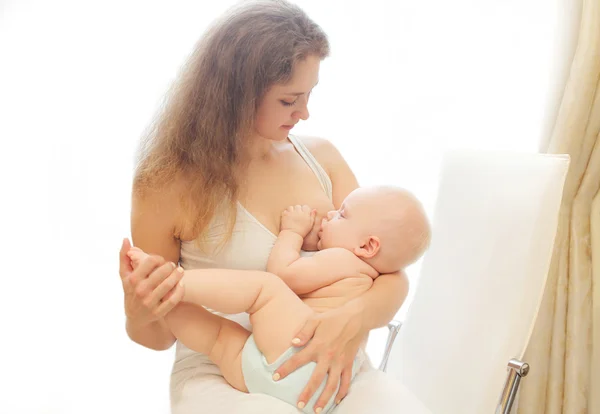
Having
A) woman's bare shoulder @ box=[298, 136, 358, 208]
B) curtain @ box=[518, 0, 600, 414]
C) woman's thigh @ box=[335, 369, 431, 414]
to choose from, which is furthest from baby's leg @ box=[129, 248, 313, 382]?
curtain @ box=[518, 0, 600, 414]

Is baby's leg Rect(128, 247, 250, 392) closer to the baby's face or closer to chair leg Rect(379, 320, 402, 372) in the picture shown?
the baby's face

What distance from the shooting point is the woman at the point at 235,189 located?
138cm

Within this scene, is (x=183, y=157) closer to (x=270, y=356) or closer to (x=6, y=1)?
(x=270, y=356)

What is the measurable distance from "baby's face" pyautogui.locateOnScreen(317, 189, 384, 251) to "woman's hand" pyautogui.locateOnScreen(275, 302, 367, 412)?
0.51ft

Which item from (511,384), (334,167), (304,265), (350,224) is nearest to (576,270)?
(511,384)

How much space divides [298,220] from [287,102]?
0.29 meters

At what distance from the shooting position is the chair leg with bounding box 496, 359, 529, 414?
4.77 ft

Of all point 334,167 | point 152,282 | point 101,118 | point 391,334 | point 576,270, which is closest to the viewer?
point 152,282

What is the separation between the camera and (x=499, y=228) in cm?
162

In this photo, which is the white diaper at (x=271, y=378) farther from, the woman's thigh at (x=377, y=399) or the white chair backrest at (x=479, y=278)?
the white chair backrest at (x=479, y=278)

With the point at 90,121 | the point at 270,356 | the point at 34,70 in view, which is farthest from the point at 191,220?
the point at 34,70

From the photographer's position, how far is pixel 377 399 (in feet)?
4.60

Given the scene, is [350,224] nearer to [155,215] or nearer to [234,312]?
[234,312]

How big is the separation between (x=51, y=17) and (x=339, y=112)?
4.02ft
